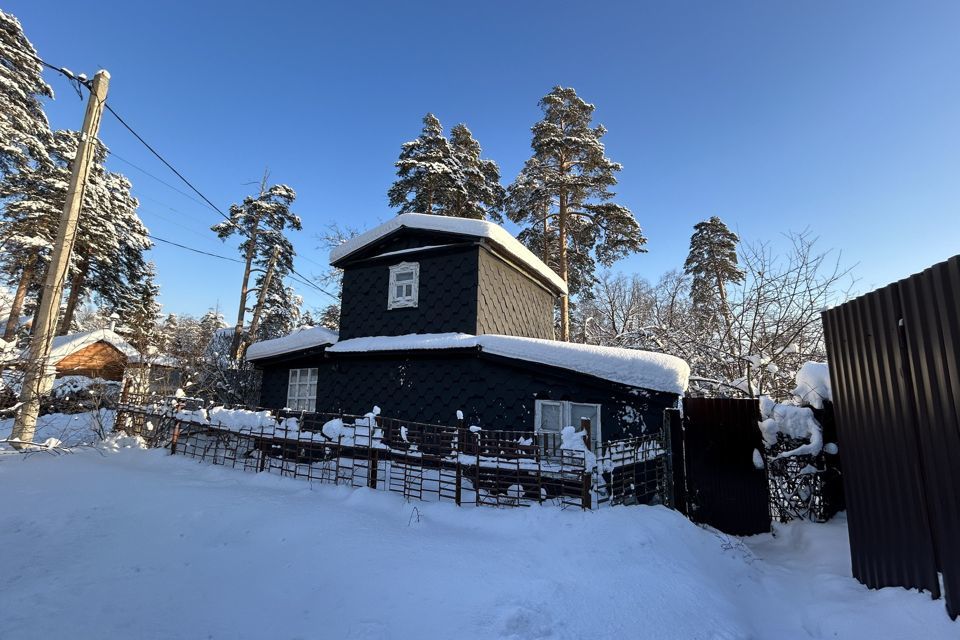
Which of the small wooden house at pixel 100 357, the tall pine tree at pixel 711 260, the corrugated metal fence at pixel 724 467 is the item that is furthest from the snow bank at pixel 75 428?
the tall pine tree at pixel 711 260

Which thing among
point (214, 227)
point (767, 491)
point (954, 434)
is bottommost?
point (767, 491)

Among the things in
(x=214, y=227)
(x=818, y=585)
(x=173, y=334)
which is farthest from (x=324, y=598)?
(x=173, y=334)

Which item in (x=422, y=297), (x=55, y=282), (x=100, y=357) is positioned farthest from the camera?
(x=100, y=357)

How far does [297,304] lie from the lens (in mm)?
33625

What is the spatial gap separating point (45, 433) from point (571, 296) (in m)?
22.3

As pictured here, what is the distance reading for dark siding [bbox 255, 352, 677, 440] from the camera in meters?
8.16

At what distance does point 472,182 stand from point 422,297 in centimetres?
1468

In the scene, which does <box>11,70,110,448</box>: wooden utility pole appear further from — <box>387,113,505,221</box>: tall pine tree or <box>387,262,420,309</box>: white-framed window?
<box>387,113,505,221</box>: tall pine tree

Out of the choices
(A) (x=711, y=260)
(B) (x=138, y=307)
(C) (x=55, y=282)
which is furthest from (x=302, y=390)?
(A) (x=711, y=260)

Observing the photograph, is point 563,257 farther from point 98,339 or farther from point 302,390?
point 98,339

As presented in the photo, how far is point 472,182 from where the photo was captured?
23.7 metres

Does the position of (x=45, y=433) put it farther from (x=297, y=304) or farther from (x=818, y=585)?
(x=297, y=304)

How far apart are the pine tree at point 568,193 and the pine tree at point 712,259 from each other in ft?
21.7

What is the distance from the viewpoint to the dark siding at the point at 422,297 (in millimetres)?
10422
